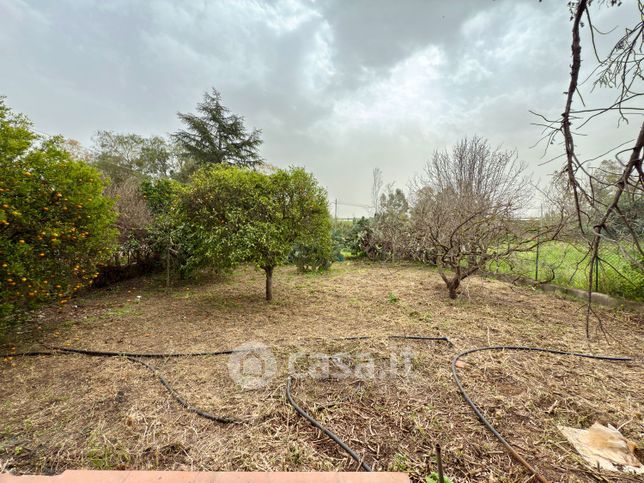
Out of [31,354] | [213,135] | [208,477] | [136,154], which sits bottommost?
[31,354]

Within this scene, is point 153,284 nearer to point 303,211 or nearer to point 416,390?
point 303,211

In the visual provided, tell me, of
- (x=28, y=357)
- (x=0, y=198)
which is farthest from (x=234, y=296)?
(x=0, y=198)

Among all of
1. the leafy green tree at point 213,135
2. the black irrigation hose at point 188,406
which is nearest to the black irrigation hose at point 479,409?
the black irrigation hose at point 188,406

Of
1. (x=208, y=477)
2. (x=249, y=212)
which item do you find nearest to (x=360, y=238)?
(x=249, y=212)

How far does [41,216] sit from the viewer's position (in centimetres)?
297

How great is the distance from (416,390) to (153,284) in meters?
6.13

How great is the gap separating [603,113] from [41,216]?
4759 mm

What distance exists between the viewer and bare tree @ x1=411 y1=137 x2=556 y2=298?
172 inches

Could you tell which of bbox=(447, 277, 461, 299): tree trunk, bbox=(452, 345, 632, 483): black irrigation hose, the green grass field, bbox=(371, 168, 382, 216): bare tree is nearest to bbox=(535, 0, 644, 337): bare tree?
bbox=(452, 345, 632, 483): black irrigation hose

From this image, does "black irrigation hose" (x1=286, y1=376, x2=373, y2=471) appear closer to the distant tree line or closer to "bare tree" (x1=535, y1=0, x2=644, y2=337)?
"bare tree" (x1=535, y1=0, x2=644, y2=337)

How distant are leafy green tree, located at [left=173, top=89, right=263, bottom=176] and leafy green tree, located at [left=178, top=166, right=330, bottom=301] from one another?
33.1 feet

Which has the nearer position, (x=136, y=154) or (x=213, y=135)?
(x=213, y=135)

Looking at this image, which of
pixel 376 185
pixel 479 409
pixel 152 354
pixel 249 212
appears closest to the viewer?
pixel 479 409

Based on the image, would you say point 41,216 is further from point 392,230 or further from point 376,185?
point 376,185
